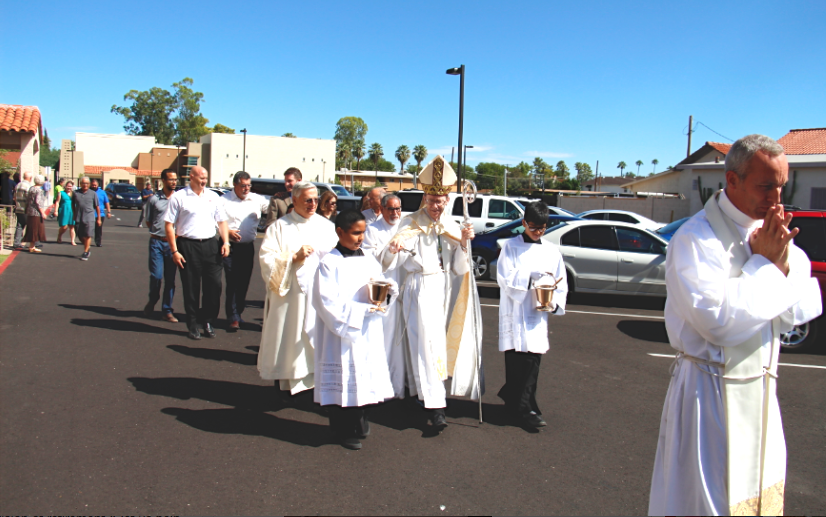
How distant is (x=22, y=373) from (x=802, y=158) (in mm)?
27695

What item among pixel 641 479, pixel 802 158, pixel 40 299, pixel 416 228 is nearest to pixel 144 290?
pixel 40 299

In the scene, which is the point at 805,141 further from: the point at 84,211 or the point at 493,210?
the point at 84,211

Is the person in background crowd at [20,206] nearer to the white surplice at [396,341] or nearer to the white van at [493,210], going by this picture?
the white van at [493,210]

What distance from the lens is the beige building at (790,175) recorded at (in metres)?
24.2

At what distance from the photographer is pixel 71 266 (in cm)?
1305

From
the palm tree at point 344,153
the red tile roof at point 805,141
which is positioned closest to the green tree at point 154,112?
the palm tree at point 344,153

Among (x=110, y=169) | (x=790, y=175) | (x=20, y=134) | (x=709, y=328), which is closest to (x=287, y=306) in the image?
(x=709, y=328)

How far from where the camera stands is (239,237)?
7.67 meters

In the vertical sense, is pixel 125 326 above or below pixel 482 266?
below

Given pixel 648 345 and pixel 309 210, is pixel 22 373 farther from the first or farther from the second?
pixel 648 345

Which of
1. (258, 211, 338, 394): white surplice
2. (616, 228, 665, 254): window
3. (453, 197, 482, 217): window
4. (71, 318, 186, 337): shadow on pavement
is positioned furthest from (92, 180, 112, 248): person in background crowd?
(616, 228, 665, 254): window

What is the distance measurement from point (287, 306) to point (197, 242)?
2556 mm

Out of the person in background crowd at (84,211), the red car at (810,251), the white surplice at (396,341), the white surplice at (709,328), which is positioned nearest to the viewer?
the white surplice at (709,328)

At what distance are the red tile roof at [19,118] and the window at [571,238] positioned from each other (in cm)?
1815
